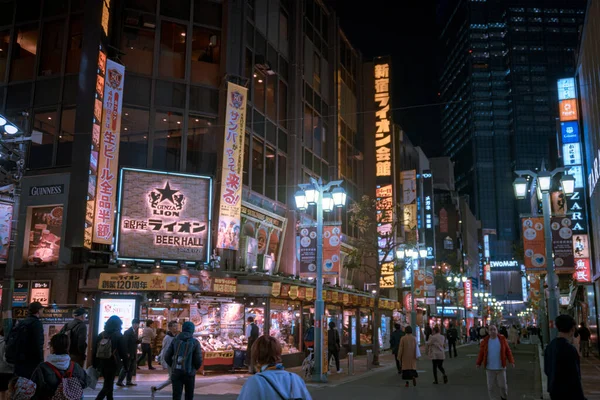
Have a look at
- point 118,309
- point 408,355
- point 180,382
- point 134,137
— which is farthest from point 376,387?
point 134,137

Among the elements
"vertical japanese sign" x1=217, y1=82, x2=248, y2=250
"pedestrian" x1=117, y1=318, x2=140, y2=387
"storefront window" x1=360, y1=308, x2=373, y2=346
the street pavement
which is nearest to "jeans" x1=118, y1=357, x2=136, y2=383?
"pedestrian" x1=117, y1=318, x2=140, y2=387

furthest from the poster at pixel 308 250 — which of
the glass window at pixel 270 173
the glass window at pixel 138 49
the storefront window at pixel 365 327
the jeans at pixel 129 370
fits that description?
the storefront window at pixel 365 327

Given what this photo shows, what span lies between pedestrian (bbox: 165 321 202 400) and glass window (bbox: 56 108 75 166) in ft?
46.3

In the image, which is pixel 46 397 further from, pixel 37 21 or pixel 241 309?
pixel 37 21

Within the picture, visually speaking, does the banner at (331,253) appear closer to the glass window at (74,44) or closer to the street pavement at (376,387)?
the street pavement at (376,387)

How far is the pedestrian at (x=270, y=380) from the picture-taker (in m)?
4.17

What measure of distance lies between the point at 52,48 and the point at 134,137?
5152 millimetres

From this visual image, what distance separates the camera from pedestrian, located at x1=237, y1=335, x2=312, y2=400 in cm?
417

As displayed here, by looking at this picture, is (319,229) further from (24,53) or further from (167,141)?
(24,53)

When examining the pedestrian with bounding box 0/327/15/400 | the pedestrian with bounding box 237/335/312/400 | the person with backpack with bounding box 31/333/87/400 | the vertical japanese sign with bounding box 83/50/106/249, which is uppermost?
the vertical japanese sign with bounding box 83/50/106/249

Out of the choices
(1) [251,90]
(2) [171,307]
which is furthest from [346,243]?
(2) [171,307]

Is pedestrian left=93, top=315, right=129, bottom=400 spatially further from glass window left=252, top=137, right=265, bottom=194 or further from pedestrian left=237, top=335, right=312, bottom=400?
glass window left=252, top=137, right=265, bottom=194

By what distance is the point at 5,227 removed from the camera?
15.4 metres

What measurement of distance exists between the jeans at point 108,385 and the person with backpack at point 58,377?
5201 mm
